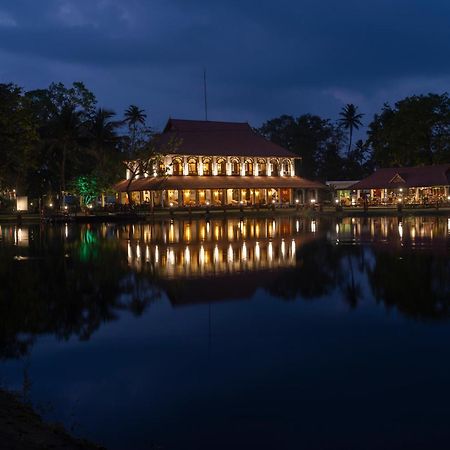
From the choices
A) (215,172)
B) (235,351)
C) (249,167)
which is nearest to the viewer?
(235,351)

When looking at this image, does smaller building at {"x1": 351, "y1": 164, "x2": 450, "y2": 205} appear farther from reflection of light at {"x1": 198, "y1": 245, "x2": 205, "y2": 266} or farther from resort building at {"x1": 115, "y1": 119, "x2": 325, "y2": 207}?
reflection of light at {"x1": 198, "y1": 245, "x2": 205, "y2": 266}

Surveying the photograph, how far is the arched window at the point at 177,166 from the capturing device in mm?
66688

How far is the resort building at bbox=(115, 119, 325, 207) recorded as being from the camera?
64.6 metres

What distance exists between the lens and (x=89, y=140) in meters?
60.3

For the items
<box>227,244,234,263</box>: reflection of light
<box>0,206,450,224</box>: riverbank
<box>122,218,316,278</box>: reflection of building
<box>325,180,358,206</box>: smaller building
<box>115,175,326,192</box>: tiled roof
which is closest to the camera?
<box>122,218,316,278</box>: reflection of building

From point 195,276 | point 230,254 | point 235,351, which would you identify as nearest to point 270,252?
point 230,254

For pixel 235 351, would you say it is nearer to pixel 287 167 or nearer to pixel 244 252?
pixel 244 252

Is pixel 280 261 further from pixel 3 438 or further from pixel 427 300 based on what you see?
pixel 3 438

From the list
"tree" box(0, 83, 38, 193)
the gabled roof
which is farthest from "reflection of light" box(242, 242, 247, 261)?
the gabled roof

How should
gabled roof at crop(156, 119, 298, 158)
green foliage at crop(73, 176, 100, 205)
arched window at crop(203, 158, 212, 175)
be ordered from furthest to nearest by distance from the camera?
arched window at crop(203, 158, 212, 175) < gabled roof at crop(156, 119, 298, 158) < green foliage at crop(73, 176, 100, 205)

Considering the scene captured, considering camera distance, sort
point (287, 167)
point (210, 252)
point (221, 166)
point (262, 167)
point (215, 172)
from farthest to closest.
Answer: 1. point (287, 167)
2. point (262, 167)
3. point (221, 166)
4. point (215, 172)
5. point (210, 252)

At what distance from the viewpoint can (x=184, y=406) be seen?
23.4 feet

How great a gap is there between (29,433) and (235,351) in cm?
419

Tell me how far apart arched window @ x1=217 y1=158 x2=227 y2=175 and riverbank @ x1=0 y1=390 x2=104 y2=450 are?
6319cm
